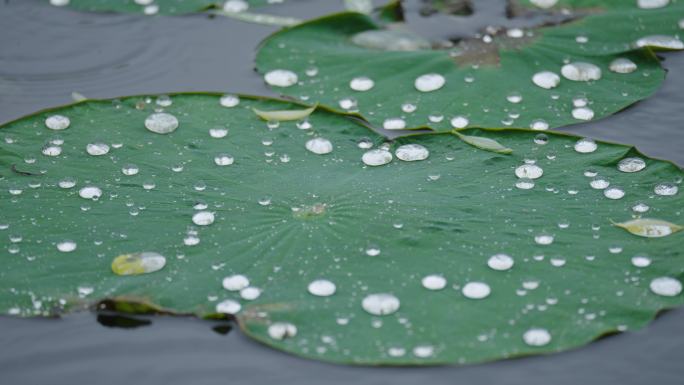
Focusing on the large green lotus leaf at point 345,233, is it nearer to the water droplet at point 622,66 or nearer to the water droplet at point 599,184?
the water droplet at point 599,184

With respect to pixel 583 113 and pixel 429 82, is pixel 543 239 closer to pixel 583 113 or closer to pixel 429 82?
pixel 583 113

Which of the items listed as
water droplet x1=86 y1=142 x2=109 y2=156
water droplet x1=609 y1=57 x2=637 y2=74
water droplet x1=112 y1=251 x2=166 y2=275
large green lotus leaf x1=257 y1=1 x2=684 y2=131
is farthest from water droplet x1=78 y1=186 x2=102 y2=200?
water droplet x1=609 y1=57 x2=637 y2=74

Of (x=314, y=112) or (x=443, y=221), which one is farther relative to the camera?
(x=314, y=112)

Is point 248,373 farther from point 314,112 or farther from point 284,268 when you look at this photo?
point 314,112

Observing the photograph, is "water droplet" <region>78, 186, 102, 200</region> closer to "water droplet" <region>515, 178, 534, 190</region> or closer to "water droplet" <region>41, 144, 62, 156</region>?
"water droplet" <region>41, 144, 62, 156</region>

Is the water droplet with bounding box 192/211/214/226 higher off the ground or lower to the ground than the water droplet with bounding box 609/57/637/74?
lower

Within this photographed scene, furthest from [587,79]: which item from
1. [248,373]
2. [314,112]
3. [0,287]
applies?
[0,287]

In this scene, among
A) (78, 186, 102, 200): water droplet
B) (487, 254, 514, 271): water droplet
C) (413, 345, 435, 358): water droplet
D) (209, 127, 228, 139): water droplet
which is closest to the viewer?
(413, 345, 435, 358): water droplet
